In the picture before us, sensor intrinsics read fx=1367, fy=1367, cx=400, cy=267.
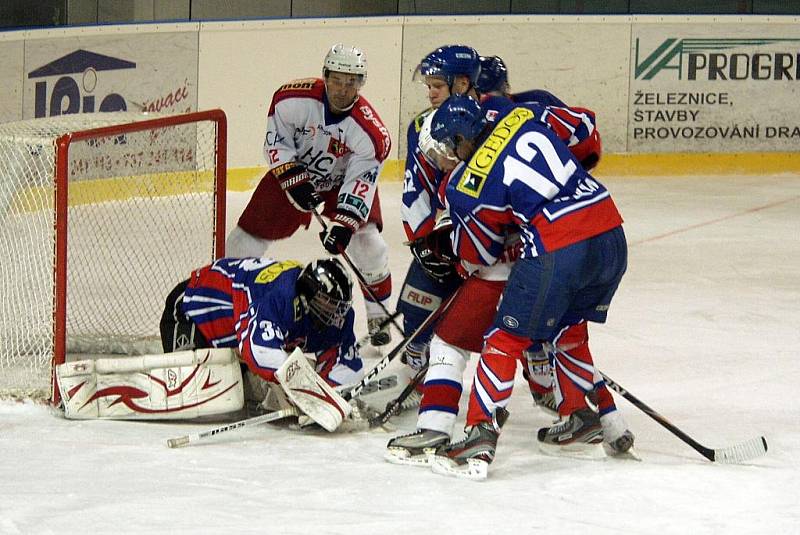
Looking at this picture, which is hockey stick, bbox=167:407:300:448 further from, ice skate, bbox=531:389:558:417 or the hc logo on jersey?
the hc logo on jersey

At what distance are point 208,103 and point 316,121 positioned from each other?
3918 mm

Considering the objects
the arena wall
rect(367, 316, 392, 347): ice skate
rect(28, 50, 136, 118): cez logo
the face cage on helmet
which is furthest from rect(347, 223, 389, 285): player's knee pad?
rect(28, 50, 136, 118): cez logo

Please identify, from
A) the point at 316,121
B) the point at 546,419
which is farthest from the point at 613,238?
the point at 316,121

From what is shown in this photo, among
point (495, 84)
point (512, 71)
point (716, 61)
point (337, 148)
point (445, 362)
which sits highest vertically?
point (716, 61)

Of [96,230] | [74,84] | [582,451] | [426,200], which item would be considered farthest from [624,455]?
[74,84]

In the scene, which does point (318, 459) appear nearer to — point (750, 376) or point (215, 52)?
point (750, 376)

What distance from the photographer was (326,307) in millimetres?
3758

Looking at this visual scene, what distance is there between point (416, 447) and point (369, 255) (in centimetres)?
169

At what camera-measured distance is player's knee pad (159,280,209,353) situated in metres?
4.10

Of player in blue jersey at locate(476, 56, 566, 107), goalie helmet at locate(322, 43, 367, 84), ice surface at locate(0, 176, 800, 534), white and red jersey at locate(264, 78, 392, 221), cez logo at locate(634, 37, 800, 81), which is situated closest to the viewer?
ice surface at locate(0, 176, 800, 534)

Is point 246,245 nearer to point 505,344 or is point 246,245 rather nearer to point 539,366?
point 539,366

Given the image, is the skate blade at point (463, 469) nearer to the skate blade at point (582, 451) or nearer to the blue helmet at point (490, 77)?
the skate blade at point (582, 451)

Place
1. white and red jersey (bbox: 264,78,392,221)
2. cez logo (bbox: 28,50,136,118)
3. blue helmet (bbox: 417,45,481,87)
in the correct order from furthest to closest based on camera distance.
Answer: cez logo (bbox: 28,50,136,118), white and red jersey (bbox: 264,78,392,221), blue helmet (bbox: 417,45,481,87)

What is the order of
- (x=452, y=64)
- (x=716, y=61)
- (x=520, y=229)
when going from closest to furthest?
(x=520, y=229), (x=452, y=64), (x=716, y=61)
